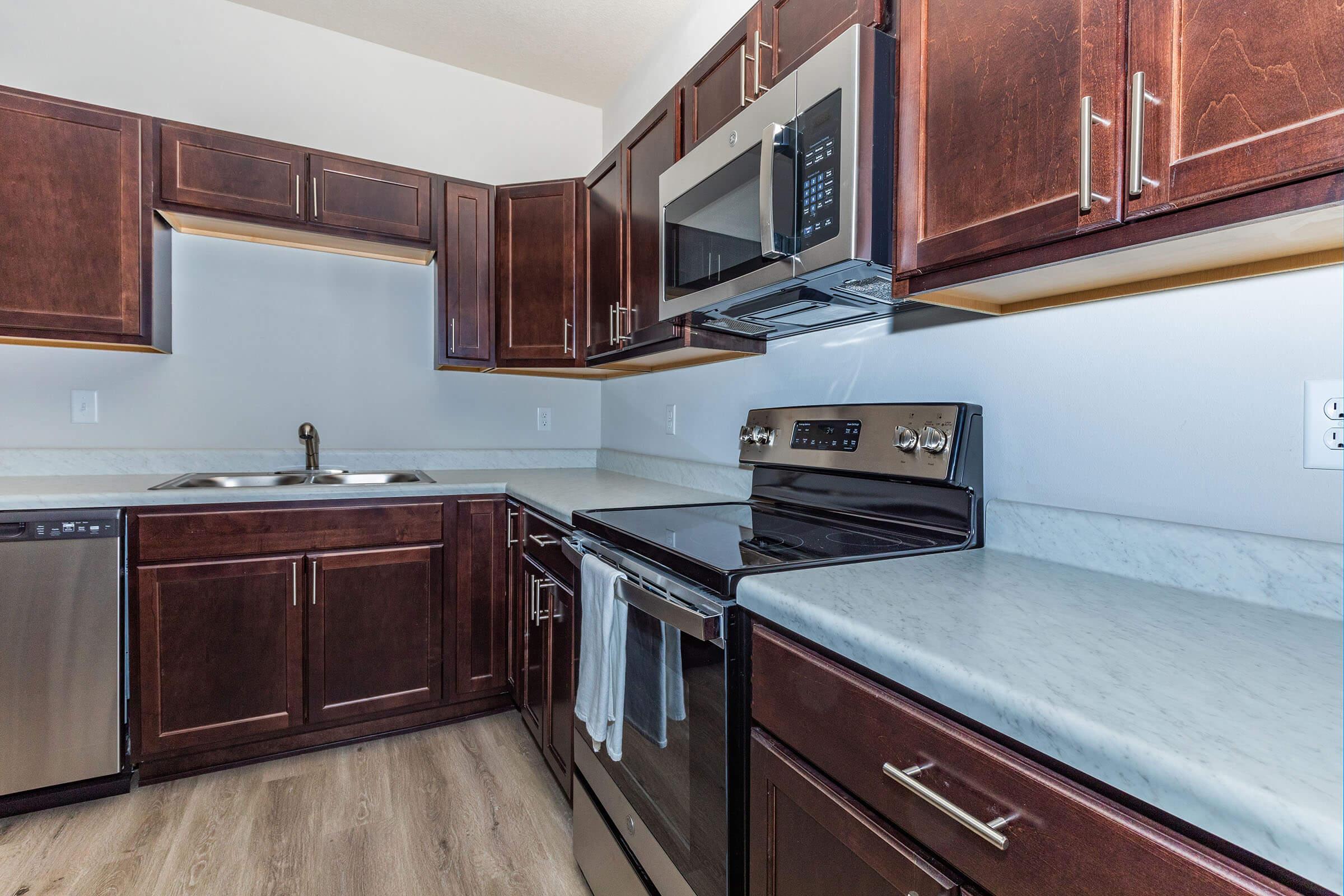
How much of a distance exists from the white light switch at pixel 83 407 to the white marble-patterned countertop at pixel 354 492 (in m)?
0.22

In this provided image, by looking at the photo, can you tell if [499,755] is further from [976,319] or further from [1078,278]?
[1078,278]

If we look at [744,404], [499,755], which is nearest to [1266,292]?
[744,404]

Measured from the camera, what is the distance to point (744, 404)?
2018 millimetres

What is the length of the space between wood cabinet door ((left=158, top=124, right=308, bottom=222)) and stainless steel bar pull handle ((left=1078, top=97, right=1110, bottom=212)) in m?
2.47

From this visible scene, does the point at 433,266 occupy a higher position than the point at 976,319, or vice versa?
the point at 433,266

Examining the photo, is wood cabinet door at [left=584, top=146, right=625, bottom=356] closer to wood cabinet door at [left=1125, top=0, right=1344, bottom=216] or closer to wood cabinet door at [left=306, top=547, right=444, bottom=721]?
wood cabinet door at [left=306, top=547, right=444, bottom=721]

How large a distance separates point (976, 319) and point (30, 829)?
9.14 ft

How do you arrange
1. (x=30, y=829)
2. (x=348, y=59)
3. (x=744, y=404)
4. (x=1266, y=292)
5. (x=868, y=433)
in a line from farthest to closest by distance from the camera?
(x=348, y=59) < (x=744, y=404) < (x=30, y=829) < (x=868, y=433) < (x=1266, y=292)

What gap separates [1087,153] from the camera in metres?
0.81

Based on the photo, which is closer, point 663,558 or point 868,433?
point 663,558

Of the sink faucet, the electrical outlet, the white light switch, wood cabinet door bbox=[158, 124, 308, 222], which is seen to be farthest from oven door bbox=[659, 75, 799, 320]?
the white light switch

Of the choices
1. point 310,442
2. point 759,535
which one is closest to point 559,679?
point 759,535

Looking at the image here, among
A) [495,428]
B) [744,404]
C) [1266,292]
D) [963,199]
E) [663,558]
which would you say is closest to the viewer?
[1266,292]

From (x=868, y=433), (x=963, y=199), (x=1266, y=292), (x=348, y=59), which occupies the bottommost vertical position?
(x=868, y=433)
